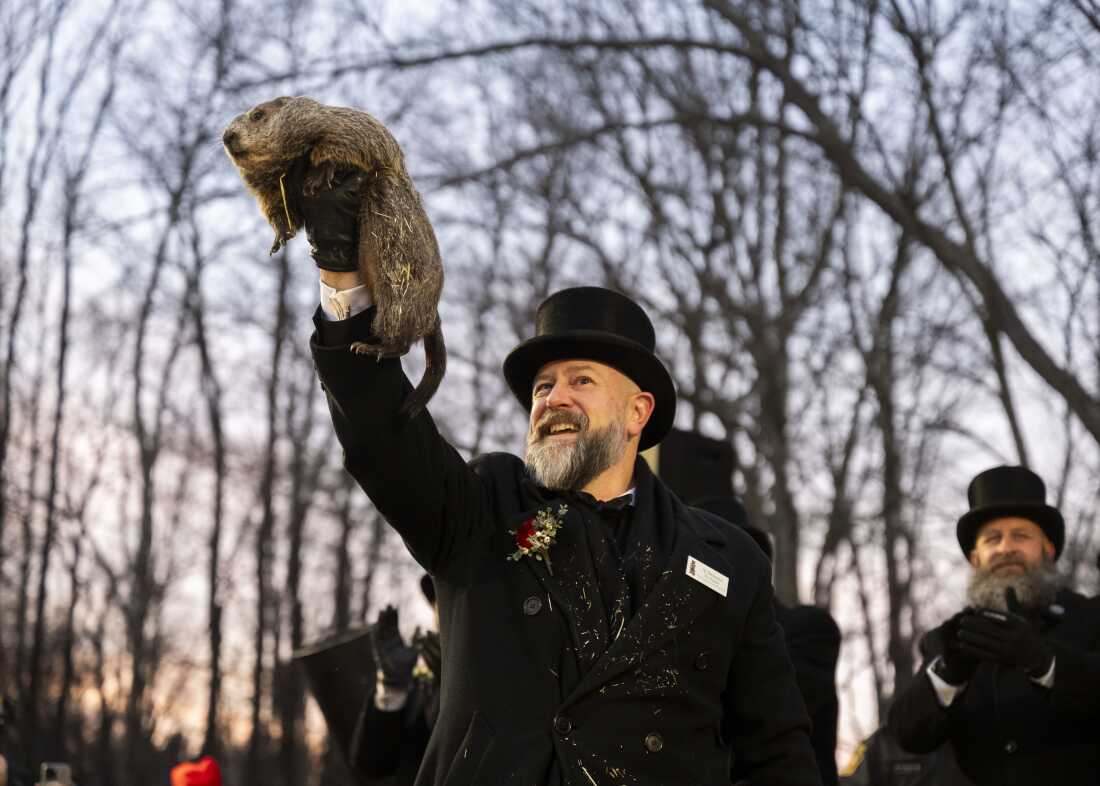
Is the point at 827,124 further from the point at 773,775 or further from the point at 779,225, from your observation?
the point at 779,225

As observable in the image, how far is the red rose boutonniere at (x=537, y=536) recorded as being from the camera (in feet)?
11.6

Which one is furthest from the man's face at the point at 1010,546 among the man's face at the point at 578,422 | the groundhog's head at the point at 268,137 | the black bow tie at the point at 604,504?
the groundhog's head at the point at 268,137

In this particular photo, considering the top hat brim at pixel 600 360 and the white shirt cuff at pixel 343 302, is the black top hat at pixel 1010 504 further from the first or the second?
the white shirt cuff at pixel 343 302

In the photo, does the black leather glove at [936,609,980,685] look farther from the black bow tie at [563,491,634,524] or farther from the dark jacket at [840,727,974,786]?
the black bow tie at [563,491,634,524]

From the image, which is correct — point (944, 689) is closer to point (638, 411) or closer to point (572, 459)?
point (638, 411)

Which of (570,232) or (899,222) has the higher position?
(570,232)

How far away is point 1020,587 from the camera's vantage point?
19.9 ft

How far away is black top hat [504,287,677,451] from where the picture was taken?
3.94m

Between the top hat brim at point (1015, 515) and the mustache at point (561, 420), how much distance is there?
316 cm

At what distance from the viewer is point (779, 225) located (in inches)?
625

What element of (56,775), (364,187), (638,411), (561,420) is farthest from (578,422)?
(56,775)

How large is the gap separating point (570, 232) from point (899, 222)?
8.17 meters

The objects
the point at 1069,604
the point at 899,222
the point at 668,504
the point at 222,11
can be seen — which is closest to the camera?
the point at 668,504

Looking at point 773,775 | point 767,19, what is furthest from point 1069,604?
point 767,19
